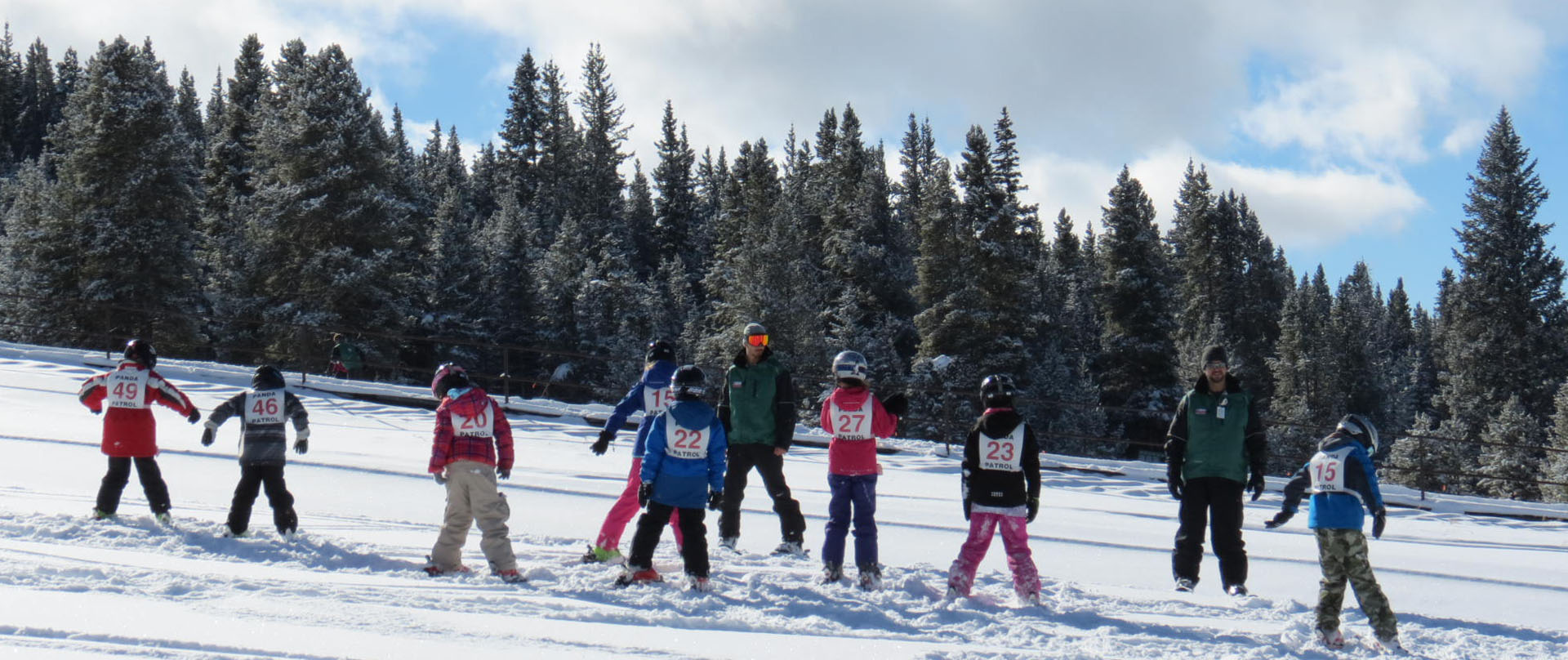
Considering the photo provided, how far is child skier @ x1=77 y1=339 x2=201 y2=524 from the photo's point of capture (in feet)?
25.2

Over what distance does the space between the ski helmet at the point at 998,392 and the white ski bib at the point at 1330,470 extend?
170cm

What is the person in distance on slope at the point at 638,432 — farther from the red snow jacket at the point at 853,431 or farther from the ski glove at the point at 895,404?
the ski glove at the point at 895,404

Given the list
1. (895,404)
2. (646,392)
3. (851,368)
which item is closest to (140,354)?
(646,392)

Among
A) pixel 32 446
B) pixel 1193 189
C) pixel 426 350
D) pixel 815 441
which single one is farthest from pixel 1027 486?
pixel 1193 189

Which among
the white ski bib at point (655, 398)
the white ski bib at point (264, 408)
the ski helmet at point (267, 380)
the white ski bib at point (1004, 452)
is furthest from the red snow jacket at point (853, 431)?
the ski helmet at point (267, 380)

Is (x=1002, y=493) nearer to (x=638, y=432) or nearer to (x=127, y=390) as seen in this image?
(x=638, y=432)

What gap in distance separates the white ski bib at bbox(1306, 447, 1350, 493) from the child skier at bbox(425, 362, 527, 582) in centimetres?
467

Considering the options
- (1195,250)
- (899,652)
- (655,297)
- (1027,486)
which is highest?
(1195,250)

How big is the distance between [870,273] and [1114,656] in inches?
1833

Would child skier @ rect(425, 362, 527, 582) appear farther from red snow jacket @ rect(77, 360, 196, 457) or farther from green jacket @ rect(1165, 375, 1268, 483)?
green jacket @ rect(1165, 375, 1268, 483)

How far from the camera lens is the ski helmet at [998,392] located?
21.2 ft

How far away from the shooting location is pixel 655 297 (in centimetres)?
5381

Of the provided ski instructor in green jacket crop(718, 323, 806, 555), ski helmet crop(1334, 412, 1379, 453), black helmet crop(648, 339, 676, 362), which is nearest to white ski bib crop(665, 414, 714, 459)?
ski instructor in green jacket crop(718, 323, 806, 555)

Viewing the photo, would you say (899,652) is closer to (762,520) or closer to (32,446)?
(762,520)
